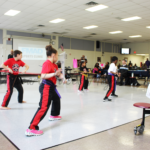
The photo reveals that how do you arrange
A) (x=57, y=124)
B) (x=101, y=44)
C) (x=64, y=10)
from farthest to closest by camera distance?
(x=101, y=44) < (x=64, y=10) < (x=57, y=124)

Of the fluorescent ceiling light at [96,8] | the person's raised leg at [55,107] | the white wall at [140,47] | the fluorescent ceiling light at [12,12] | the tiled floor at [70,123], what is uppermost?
the fluorescent ceiling light at [12,12]

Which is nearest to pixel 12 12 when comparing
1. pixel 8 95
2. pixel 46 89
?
pixel 8 95

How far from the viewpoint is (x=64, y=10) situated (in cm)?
816

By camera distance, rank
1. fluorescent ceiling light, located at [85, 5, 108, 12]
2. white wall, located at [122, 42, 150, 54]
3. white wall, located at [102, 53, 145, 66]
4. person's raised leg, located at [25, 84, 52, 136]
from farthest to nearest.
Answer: white wall, located at [102, 53, 145, 66]
white wall, located at [122, 42, 150, 54]
fluorescent ceiling light, located at [85, 5, 108, 12]
person's raised leg, located at [25, 84, 52, 136]

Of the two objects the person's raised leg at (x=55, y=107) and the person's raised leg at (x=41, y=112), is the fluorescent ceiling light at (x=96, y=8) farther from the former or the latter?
the person's raised leg at (x=41, y=112)

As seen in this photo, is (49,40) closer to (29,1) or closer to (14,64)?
(29,1)

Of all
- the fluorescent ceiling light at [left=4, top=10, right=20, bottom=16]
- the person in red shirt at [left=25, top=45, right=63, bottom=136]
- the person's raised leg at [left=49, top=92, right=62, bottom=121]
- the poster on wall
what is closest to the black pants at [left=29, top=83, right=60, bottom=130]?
the person in red shirt at [left=25, top=45, right=63, bottom=136]

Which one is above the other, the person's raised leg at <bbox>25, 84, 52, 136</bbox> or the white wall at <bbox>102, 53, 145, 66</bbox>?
the white wall at <bbox>102, 53, 145, 66</bbox>

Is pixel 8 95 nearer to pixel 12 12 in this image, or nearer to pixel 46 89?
pixel 46 89

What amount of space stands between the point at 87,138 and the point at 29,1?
20.6 feet

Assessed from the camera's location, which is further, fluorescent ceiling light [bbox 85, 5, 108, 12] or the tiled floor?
fluorescent ceiling light [bbox 85, 5, 108, 12]

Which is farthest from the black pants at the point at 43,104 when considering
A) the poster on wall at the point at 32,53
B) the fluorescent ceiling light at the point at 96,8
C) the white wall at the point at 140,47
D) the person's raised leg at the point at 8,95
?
the white wall at the point at 140,47

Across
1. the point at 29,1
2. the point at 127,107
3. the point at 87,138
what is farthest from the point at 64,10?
the point at 87,138

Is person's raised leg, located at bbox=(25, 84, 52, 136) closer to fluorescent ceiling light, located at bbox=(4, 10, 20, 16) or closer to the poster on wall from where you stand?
fluorescent ceiling light, located at bbox=(4, 10, 20, 16)
